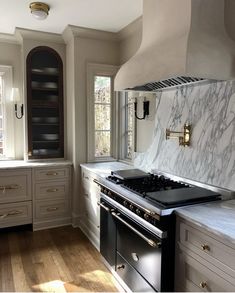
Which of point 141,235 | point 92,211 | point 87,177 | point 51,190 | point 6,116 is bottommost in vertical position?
A: point 92,211

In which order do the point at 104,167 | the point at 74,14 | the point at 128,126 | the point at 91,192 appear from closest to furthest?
the point at 74,14, the point at 91,192, the point at 104,167, the point at 128,126

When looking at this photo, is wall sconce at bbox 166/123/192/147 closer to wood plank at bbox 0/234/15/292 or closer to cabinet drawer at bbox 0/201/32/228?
wood plank at bbox 0/234/15/292

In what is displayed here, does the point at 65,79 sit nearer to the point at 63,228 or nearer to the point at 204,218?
the point at 63,228

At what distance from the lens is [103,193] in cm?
244

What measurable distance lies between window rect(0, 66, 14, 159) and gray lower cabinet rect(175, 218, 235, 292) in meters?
2.81

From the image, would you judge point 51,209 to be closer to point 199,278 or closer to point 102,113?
point 102,113

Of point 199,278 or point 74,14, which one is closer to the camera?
point 199,278

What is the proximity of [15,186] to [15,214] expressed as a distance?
0.36 meters

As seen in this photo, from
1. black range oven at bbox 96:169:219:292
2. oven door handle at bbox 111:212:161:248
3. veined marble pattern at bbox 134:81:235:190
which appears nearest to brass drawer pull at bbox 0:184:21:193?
black range oven at bbox 96:169:219:292

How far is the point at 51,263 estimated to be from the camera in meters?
2.56

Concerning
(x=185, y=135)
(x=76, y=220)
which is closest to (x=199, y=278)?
(x=185, y=135)

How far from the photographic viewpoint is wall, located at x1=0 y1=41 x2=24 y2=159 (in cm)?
351

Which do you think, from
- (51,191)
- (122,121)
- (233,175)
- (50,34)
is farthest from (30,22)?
Result: (233,175)

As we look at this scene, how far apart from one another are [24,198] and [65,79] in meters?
1.68
